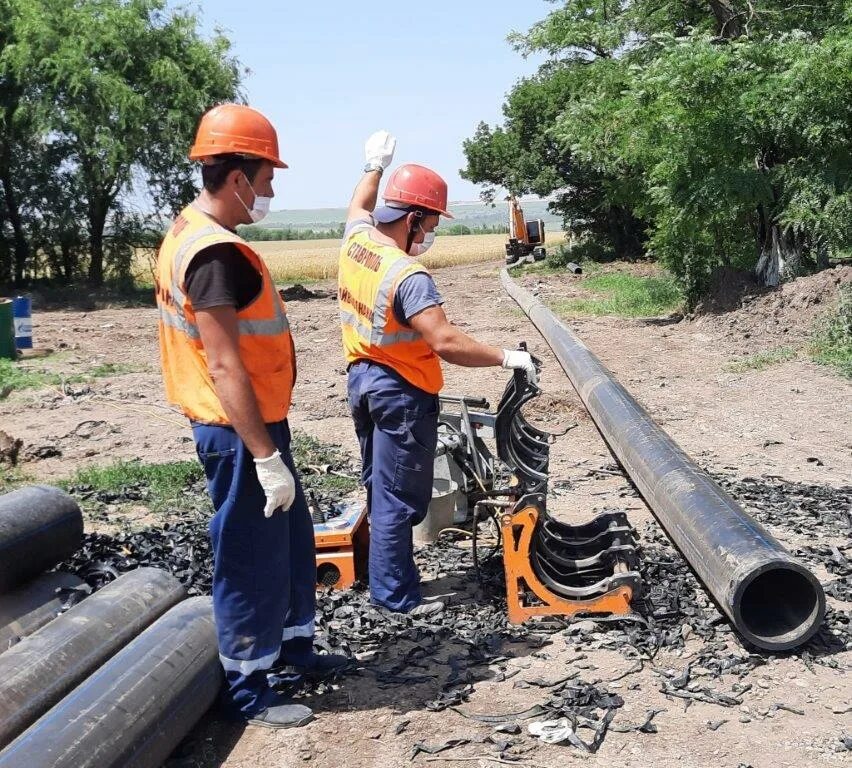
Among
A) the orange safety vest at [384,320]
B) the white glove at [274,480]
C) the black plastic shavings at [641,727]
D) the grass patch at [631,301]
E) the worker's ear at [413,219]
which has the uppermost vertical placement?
the worker's ear at [413,219]

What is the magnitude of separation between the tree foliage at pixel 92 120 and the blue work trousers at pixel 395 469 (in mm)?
22612

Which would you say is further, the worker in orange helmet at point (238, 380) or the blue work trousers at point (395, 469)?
the blue work trousers at point (395, 469)

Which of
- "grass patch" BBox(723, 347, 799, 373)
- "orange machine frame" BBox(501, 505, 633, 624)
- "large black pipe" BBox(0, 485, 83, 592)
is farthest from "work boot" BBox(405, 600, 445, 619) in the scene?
"grass patch" BBox(723, 347, 799, 373)

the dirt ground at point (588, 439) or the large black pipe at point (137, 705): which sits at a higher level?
the large black pipe at point (137, 705)

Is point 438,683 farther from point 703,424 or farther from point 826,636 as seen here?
point 703,424

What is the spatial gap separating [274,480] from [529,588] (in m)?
1.66

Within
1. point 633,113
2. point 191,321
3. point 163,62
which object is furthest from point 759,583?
point 163,62

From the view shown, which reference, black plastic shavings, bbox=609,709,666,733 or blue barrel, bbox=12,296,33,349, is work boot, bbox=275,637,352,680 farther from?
blue barrel, bbox=12,296,33,349

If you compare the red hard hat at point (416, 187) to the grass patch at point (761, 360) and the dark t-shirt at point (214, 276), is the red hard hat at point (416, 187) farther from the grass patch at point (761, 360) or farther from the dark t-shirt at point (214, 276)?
the grass patch at point (761, 360)

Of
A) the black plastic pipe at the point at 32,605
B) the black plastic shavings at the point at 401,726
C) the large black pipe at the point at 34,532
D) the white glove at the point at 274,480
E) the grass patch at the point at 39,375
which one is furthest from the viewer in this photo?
the grass patch at the point at 39,375

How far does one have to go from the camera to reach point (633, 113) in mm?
15227

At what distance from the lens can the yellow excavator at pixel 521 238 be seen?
33.8m

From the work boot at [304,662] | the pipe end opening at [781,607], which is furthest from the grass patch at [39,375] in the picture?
the pipe end opening at [781,607]

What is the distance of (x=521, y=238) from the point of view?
A: 3403cm
